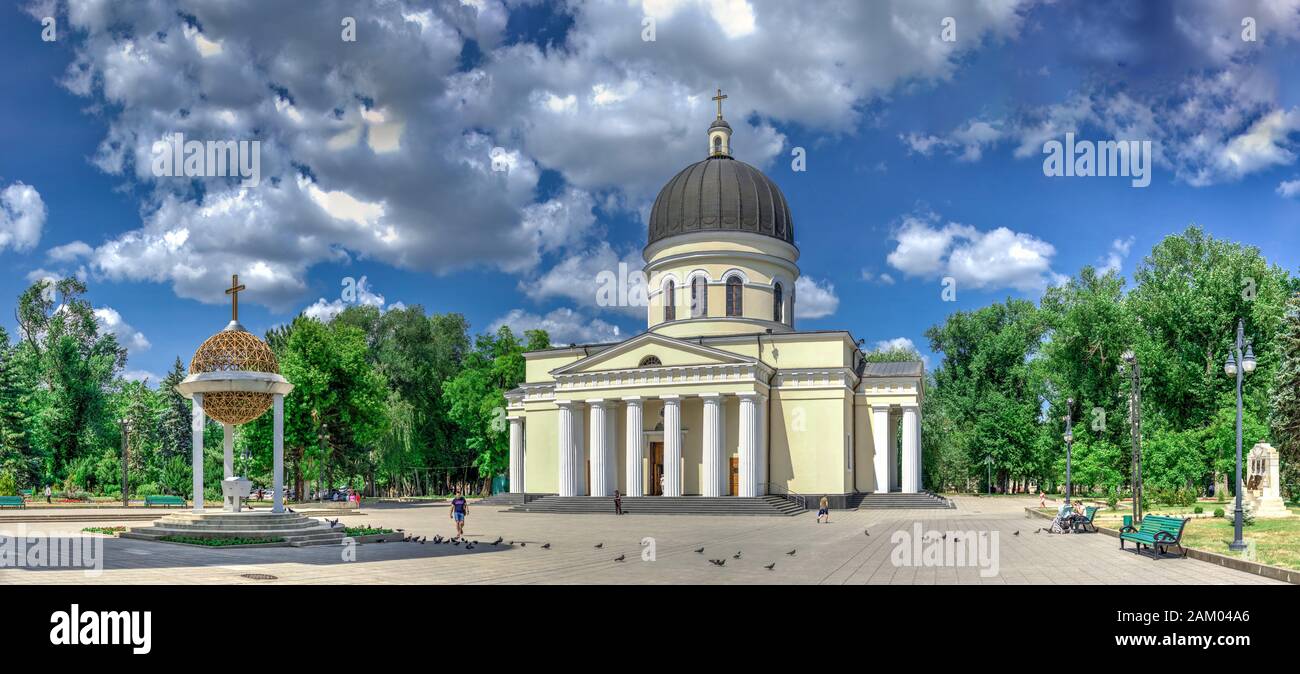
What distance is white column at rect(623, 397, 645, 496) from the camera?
4297 centimetres

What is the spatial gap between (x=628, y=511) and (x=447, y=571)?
81.8ft

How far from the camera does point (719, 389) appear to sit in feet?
138

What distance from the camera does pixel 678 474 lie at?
138 feet

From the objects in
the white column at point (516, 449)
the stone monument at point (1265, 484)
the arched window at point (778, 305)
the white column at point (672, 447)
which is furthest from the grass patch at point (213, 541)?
the arched window at point (778, 305)

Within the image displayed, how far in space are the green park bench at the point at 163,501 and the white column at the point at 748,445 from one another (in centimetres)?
2841

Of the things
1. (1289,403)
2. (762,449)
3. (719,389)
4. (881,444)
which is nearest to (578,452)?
(719,389)

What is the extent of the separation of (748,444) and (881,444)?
8901 millimetres

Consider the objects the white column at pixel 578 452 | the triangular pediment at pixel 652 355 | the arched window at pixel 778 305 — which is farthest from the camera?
the arched window at pixel 778 305

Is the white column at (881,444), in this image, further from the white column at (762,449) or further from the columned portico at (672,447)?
the columned portico at (672,447)

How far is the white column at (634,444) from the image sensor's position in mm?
42969

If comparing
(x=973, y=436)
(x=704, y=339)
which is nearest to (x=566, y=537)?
(x=704, y=339)

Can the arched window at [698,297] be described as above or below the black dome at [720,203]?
below

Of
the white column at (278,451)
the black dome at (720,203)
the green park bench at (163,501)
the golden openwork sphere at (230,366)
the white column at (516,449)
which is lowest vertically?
the green park bench at (163,501)
